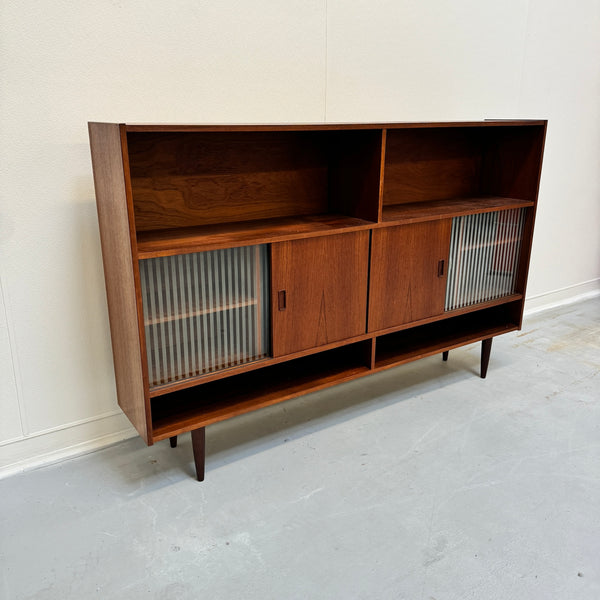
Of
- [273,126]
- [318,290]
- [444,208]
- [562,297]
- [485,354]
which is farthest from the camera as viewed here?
[562,297]

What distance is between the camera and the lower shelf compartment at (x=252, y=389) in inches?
63.2

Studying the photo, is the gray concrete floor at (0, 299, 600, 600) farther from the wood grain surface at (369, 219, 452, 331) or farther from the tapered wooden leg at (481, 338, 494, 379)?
the wood grain surface at (369, 219, 452, 331)

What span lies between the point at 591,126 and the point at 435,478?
2489 mm

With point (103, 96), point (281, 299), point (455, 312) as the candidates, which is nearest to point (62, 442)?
point (281, 299)

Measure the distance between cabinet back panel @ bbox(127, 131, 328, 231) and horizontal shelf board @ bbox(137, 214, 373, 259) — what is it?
0.05 metres

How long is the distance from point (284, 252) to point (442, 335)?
950 millimetres

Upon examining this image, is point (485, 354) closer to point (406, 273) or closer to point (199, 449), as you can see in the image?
point (406, 273)

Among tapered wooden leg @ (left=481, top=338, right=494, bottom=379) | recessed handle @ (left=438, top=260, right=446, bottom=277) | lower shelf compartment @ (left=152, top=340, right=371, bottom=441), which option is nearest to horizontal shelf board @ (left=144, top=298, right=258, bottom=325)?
lower shelf compartment @ (left=152, top=340, right=371, bottom=441)

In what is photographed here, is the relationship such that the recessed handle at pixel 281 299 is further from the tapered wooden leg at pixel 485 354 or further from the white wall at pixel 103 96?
the tapered wooden leg at pixel 485 354

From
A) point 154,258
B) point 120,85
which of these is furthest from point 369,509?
point 120,85

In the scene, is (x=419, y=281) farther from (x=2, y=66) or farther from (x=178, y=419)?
(x=2, y=66)

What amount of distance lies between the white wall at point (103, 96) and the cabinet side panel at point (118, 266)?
0.13 meters

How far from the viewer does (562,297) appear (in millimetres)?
3436

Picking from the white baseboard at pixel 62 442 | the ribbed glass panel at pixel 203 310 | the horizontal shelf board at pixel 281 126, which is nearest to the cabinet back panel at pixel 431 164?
the horizontal shelf board at pixel 281 126
